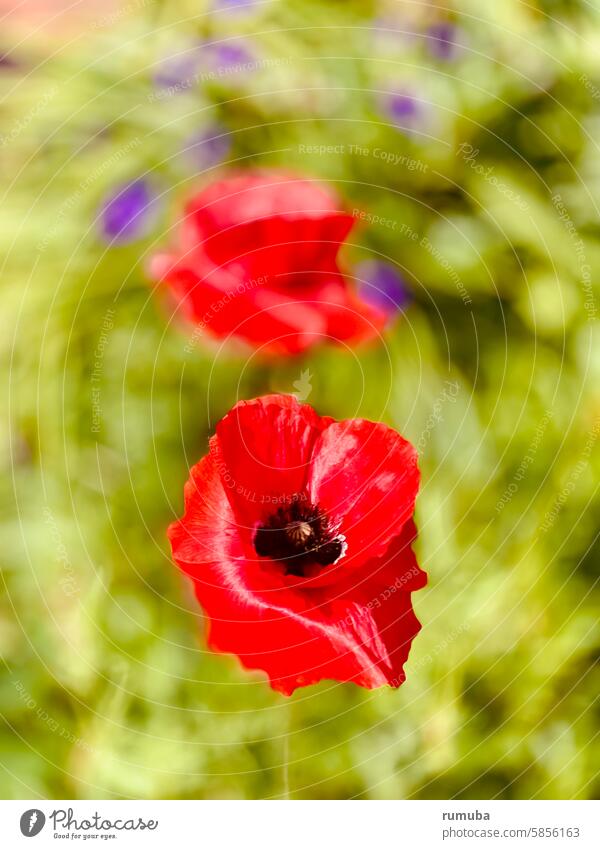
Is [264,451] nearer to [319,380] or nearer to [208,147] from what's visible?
[319,380]

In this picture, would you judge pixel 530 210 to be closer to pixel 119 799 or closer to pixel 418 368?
pixel 418 368

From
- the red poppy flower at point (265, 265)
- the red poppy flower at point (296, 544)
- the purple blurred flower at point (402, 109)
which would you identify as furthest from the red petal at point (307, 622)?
the purple blurred flower at point (402, 109)

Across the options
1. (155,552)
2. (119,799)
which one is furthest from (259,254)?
(119,799)

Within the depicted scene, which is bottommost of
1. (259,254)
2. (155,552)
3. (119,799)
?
(119,799)

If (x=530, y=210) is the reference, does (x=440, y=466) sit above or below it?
below

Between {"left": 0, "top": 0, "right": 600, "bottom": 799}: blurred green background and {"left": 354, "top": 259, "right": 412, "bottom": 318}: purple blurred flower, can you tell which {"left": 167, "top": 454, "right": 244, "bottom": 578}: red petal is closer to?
{"left": 0, "top": 0, "right": 600, "bottom": 799}: blurred green background
